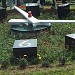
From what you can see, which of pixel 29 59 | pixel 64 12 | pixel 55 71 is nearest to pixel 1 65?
pixel 29 59

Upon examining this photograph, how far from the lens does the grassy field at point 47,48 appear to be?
297 inches

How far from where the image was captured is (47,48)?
951 cm

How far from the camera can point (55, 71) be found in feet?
24.6

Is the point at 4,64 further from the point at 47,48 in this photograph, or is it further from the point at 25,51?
the point at 47,48

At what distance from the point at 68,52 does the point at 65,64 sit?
34.2 inches

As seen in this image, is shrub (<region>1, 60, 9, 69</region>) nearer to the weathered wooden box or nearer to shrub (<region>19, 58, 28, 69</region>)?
shrub (<region>19, 58, 28, 69</region>)

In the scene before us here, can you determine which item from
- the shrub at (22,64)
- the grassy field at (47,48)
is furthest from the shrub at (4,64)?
the shrub at (22,64)

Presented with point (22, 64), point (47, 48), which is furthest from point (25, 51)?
point (47, 48)

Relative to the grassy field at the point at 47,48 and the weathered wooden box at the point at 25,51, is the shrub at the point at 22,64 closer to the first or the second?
the grassy field at the point at 47,48

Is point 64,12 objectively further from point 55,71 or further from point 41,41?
point 55,71

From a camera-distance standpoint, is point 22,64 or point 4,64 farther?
point 4,64

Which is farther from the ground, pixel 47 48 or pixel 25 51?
pixel 25 51

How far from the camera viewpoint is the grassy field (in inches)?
297

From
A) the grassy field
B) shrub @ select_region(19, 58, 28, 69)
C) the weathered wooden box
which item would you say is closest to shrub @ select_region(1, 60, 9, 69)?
the grassy field
